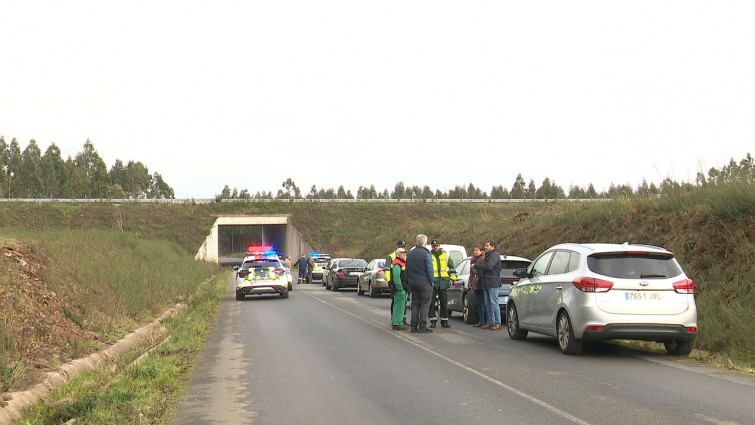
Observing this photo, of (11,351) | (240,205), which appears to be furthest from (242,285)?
(240,205)

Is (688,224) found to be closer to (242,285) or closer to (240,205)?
(242,285)

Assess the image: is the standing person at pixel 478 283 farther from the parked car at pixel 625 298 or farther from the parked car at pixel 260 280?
the parked car at pixel 260 280

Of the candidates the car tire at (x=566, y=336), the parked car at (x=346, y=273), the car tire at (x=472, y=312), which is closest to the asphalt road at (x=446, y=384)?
the car tire at (x=566, y=336)

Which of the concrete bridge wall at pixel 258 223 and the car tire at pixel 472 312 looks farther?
the concrete bridge wall at pixel 258 223

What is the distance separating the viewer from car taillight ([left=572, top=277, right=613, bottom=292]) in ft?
36.1

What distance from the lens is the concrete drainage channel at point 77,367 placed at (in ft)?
25.2

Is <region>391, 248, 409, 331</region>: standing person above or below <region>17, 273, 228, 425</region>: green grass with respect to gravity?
above

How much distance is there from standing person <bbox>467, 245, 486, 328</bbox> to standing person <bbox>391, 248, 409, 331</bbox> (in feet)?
5.29

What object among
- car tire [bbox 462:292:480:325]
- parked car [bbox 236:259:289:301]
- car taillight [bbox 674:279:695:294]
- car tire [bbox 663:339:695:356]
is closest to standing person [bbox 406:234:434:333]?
car tire [bbox 462:292:480:325]

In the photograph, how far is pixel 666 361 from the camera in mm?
11195

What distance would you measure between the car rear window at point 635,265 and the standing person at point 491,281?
4.37m

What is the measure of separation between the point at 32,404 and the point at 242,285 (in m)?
18.4

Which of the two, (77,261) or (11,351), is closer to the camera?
(11,351)

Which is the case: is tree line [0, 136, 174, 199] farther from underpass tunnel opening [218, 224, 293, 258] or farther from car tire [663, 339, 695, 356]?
car tire [663, 339, 695, 356]
